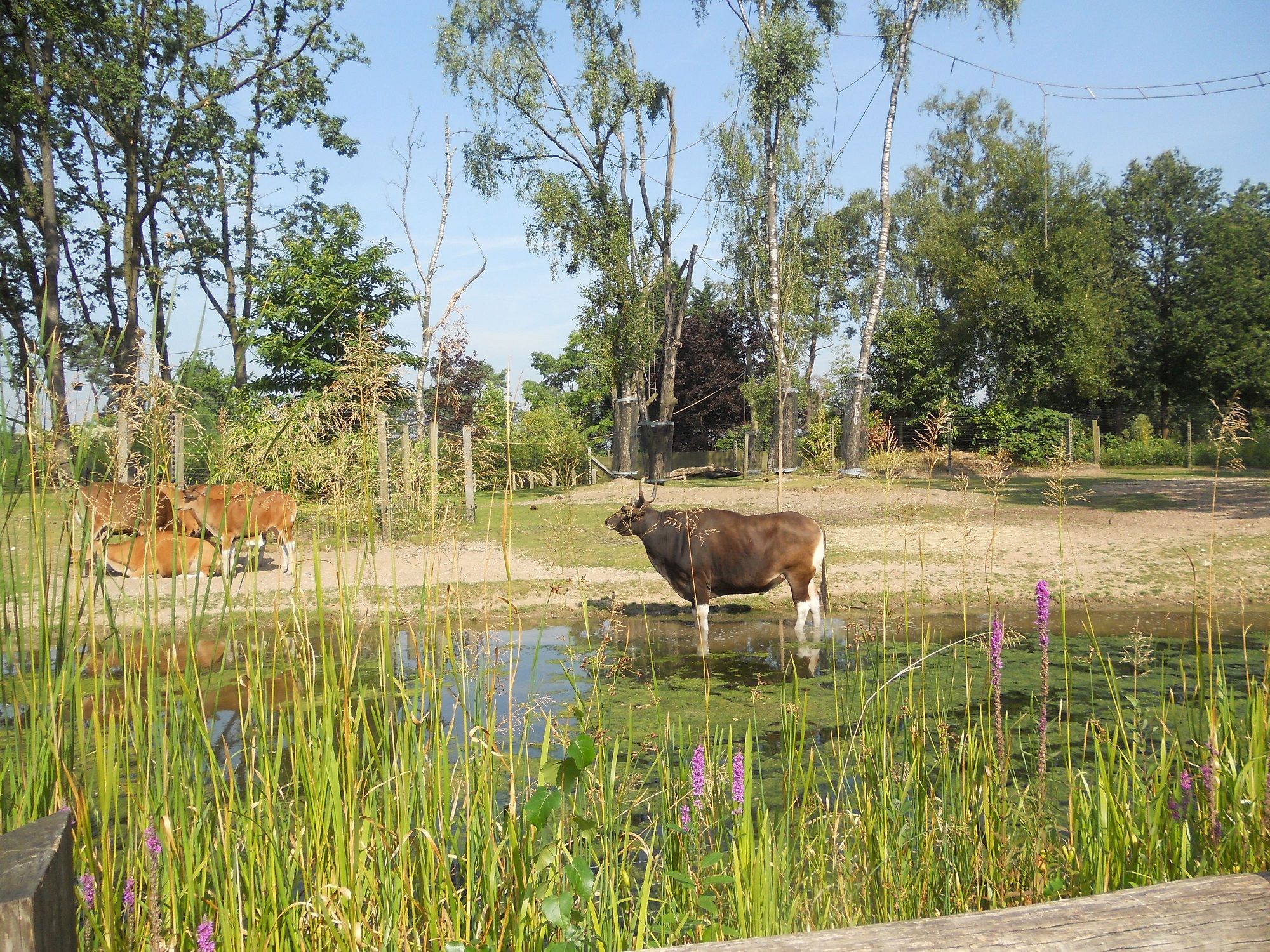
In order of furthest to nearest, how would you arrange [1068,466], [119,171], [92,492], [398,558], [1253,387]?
[1253,387] → [119,171] → [398,558] → [1068,466] → [92,492]

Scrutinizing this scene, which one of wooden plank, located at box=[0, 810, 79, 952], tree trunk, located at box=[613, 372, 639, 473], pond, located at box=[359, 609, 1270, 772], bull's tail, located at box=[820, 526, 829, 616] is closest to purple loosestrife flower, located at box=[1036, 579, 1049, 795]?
pond, located at box=[359, 609, 1270, 772]

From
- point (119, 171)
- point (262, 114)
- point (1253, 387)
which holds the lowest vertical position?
point (1253, 387)

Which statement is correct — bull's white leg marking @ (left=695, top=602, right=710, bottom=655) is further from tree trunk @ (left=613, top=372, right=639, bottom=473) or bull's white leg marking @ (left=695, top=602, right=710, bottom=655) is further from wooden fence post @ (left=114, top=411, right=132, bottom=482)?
tree trunk @ (left=613, top=372, right=639, bottom=473)

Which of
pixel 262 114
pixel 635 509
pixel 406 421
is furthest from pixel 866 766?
pixel 262 114

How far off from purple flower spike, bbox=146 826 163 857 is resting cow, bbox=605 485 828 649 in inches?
253

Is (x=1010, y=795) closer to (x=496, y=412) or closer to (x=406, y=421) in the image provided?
(x=496, y=412)

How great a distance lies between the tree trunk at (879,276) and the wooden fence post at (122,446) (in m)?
23.0

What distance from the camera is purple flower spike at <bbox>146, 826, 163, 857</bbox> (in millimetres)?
1862

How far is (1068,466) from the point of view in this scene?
10.00ft

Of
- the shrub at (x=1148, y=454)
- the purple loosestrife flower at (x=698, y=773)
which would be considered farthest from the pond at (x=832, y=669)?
the shrub at (x=1148, y=454)

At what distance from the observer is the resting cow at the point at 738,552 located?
855 cm

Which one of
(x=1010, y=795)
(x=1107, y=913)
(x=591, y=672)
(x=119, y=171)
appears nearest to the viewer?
(x=1107, y=913)

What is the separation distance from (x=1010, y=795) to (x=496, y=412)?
7.09ft

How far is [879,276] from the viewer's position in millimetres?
24375
